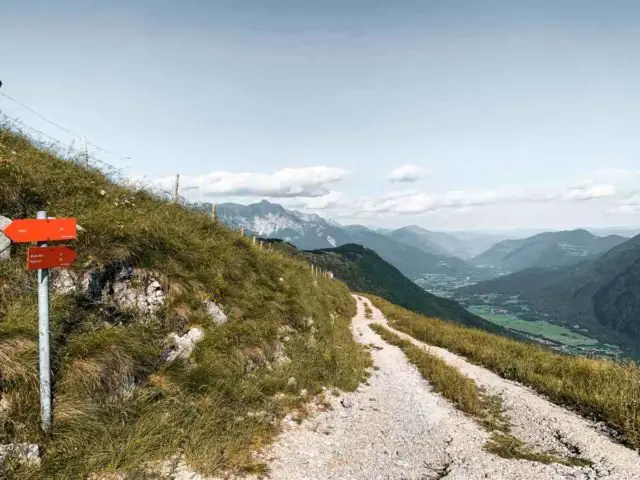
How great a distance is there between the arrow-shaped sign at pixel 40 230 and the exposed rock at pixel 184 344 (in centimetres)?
474

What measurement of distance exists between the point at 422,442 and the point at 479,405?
375 centimetres

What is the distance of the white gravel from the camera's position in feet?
26.3

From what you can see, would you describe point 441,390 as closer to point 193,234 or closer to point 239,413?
point 239,413

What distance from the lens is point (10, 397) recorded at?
6578mm

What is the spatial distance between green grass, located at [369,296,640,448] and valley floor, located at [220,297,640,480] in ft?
2.33

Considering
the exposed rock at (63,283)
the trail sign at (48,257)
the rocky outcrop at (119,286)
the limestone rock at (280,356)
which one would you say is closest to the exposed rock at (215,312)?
the rocky outcrop at (119,286)

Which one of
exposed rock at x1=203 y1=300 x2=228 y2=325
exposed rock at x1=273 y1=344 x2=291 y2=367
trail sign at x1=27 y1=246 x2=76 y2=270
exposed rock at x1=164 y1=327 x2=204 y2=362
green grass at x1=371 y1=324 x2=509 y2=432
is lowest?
green grass at x1=371 y1=324 x2=509 y2=432

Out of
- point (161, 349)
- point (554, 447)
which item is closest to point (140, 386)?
point (161, 349)

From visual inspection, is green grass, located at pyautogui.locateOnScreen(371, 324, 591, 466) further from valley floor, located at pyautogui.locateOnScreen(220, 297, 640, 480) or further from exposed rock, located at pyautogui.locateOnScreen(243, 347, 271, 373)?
exposed rock, located at pyautogui.locateOnScreen(243, 347, 271, 373)

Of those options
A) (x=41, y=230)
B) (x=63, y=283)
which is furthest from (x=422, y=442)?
(x=63, y=283)

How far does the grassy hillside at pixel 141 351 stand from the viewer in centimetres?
687

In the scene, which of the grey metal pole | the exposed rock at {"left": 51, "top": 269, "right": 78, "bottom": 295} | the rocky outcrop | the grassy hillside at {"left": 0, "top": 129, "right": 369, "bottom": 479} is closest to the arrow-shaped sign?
the grey metal pole

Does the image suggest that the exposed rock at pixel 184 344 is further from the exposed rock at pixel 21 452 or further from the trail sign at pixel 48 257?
the trail sign at pixel 48 257

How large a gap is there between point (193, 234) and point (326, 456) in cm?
1082
